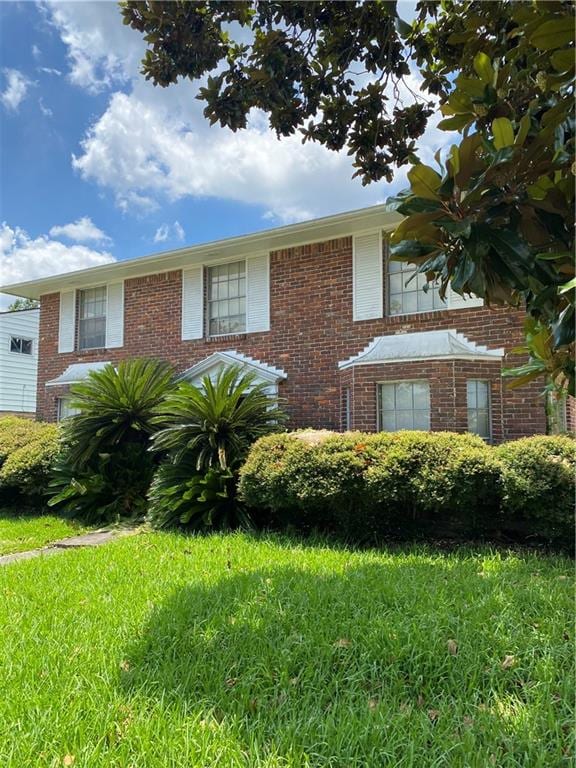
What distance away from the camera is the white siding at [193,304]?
11.4 m

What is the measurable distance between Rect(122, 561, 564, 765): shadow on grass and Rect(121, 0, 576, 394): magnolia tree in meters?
1.56

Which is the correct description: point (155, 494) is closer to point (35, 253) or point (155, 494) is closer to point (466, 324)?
point (466, 324)

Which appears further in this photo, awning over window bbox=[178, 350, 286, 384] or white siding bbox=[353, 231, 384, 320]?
awning over window bbox=[178, 350, 286, 384]

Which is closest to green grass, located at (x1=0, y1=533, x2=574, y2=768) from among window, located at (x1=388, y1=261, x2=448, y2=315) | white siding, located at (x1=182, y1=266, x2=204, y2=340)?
window, located at (x1=388, y1=261, x2=448, y2=315)

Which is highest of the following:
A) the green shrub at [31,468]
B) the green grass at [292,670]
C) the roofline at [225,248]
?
the roofline at [225,248]

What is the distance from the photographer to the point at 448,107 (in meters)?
2.72

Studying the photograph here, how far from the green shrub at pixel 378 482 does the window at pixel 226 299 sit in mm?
5271

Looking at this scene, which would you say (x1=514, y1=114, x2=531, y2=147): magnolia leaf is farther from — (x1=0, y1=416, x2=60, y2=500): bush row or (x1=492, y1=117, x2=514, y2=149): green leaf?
(x1=0, y1=416, x2=60, y2=500): bush row

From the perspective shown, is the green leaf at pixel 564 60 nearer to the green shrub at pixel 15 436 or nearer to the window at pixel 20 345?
the green shrub at pixel 15 436

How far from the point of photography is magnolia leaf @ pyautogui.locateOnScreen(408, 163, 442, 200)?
2.34 m

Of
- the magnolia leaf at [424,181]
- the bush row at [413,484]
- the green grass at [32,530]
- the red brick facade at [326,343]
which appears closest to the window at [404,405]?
the red brick facade at [326,343]

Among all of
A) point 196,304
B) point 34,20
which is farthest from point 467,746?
point 196,304

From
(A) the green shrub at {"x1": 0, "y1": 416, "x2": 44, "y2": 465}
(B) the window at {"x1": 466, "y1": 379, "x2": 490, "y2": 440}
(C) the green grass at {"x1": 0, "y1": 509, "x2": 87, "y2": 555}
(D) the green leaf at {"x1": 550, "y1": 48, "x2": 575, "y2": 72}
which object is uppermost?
(D) the green leaf at {"x1": 550, "y1": 48, "x2": 575, "y2": 72}

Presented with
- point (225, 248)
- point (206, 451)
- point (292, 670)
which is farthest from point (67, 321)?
point (292, 670)
